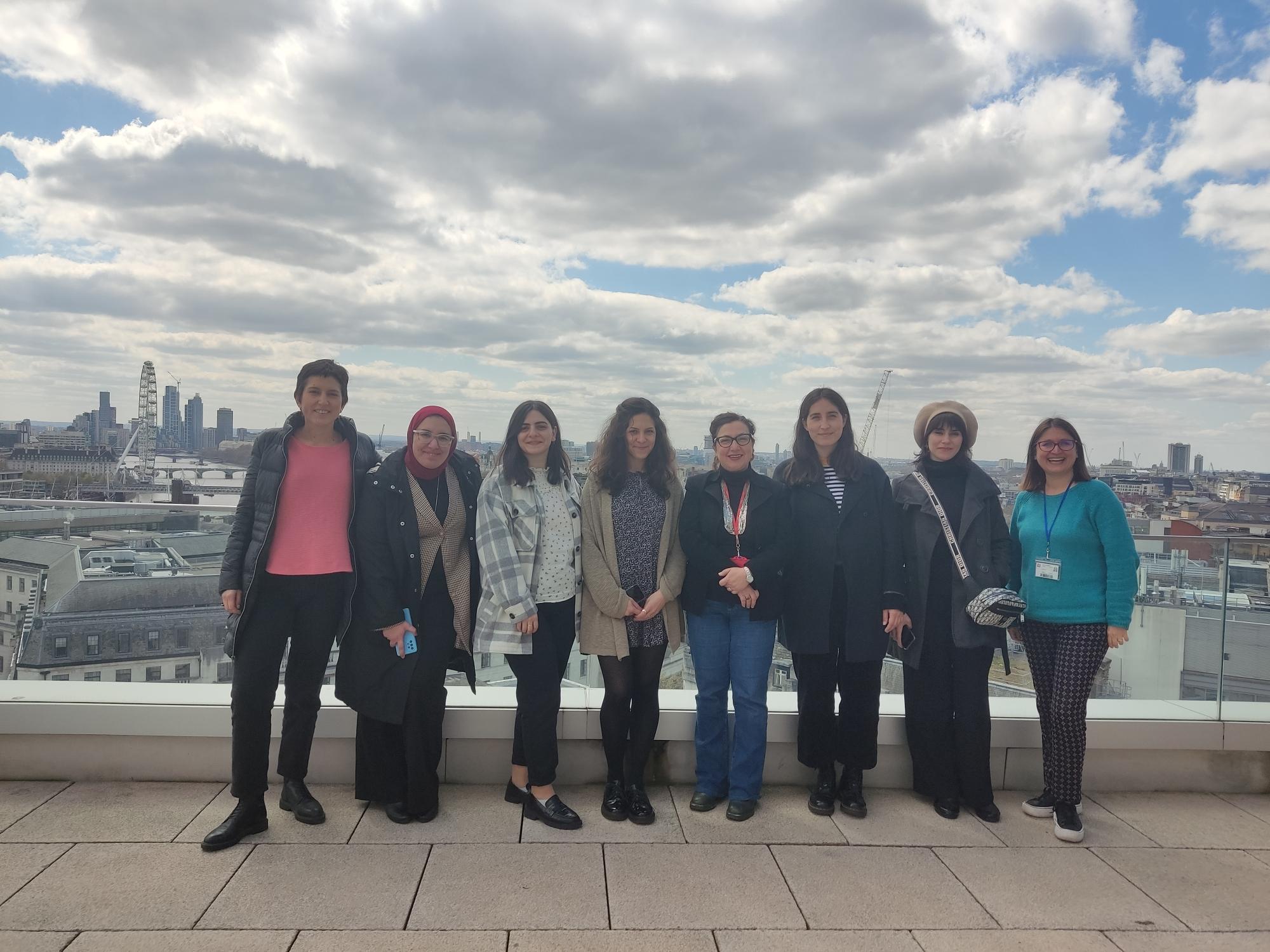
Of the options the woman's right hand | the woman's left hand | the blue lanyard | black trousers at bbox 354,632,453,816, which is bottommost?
black trousers at bbox 354,632,453,816

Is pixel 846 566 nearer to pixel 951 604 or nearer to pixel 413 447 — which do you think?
pixel 951 604

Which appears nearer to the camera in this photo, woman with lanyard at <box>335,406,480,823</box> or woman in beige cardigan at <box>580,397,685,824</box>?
woman with lanyard at <box>335,406,480,823</box>

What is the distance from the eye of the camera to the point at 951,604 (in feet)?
10.8

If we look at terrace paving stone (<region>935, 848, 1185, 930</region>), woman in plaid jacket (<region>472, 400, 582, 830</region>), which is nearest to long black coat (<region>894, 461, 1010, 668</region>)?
terrace paving stone (<region>935, 848, 1185, 930</region>)

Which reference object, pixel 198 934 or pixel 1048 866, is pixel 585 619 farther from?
pixel 1048 866

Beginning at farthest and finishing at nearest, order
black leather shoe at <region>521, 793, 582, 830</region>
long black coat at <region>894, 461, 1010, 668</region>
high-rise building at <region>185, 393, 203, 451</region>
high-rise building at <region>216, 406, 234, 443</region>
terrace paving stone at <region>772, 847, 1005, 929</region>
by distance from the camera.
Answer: high-rise building at <region>185, 393, 203, 451</region>, high-rise building at <region>216, 406, 234, 443</region>, long black coat at <region>894, 461, 1010, 668</region>, black leather shoe at <region>521, 793, 582, 830</region>, terrace paving stone at <region>772, 847, 1005, 929</region>

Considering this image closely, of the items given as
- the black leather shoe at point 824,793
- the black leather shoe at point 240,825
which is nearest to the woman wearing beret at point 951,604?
the black leather shoe at point 824,793

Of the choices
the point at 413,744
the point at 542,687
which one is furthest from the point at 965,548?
the point at 413,744

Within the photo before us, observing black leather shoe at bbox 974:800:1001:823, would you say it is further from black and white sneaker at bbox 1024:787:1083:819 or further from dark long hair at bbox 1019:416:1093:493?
dark long hair at bbox 1019:416:1093:493

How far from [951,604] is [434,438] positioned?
2.35 m

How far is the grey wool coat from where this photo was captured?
305 cm

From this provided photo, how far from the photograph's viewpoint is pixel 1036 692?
3.37 m

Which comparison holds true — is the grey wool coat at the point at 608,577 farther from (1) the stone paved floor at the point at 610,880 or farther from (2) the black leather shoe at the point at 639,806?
(1) the stone paved floor at the point at 610,880

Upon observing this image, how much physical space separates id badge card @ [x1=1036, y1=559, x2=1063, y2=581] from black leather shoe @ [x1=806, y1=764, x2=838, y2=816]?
1.24 meters
